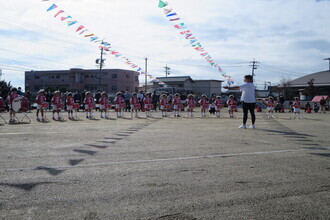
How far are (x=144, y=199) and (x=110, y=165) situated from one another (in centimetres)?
166

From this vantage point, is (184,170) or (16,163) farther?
(16,163)

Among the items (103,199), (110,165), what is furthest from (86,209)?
(110,165)

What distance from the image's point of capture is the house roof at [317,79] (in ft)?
153

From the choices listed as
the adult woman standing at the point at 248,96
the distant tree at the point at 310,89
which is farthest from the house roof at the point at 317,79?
the adult woman standing at the point at 248,96

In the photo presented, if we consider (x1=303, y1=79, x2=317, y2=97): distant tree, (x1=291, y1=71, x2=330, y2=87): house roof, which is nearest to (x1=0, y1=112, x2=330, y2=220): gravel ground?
(x1=303, y1=79, x2=317, y2=97): distant tree

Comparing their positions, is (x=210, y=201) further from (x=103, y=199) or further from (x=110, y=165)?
(x=110, y=165)

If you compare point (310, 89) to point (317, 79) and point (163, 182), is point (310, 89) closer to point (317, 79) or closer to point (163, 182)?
point (317, 79)

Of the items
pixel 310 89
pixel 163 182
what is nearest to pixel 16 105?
pixel 163 182

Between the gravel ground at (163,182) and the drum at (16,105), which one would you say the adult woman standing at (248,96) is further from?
the drum at (16,105)

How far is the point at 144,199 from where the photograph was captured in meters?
3.31

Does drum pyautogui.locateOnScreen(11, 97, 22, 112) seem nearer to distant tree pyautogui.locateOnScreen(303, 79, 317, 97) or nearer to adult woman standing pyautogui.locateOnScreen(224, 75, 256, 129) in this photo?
adult woman standing pyautogui.locateOnScreen(224, 75, 256, 129)

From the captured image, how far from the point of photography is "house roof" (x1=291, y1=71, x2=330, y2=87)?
46.8 m

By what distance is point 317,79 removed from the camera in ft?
160

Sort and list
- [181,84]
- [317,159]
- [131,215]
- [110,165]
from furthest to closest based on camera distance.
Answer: [181,84] < [317,159] < [110,165] < [131,215]
